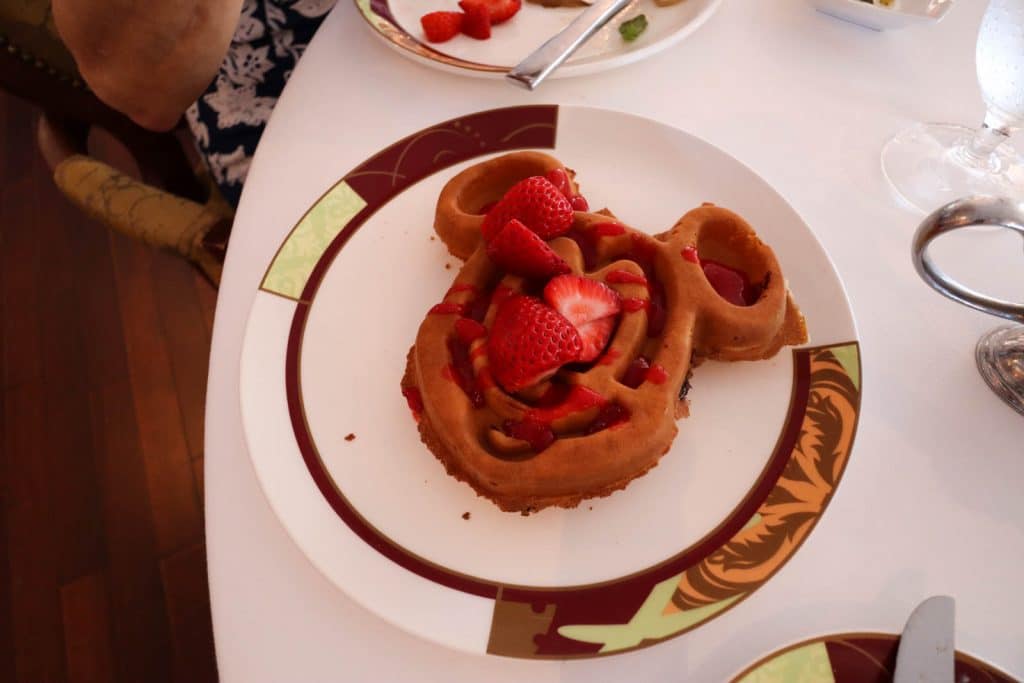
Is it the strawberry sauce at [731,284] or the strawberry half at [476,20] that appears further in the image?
the strawberry half at [476,20]

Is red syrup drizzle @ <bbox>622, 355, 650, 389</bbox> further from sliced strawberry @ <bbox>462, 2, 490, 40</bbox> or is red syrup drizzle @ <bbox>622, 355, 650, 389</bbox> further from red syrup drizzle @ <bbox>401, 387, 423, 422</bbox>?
sliced strawberry @ <bbox>462, 2, 490, 40</bbox>

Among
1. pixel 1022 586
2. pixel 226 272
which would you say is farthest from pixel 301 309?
pixel 1022 586

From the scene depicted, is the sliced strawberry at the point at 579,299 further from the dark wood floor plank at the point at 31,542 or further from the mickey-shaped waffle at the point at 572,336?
the dark wood floor plank at the point at 31,542

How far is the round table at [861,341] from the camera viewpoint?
2.35 feet

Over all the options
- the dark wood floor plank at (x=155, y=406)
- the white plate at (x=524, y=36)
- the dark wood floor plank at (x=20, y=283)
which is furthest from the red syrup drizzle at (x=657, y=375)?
the dark wood floor plank at (x=20, y=283)

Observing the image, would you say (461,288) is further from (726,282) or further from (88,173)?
(88,173)

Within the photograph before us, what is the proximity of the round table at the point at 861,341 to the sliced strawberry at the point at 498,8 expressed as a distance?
160mm

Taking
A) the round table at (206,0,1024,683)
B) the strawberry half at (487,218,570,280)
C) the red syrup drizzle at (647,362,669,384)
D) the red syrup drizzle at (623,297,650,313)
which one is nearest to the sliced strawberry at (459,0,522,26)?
the round table at (206,0,1024,683)

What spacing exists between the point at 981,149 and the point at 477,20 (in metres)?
0.91

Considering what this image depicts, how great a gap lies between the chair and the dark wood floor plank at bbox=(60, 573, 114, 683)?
3.87 ft

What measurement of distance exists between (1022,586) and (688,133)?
77 cm

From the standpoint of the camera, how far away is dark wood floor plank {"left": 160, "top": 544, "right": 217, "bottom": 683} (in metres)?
1.77

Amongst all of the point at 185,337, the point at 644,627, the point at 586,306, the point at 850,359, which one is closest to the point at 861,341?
the point at 850,359

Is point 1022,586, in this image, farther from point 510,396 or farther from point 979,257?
point 510,396
